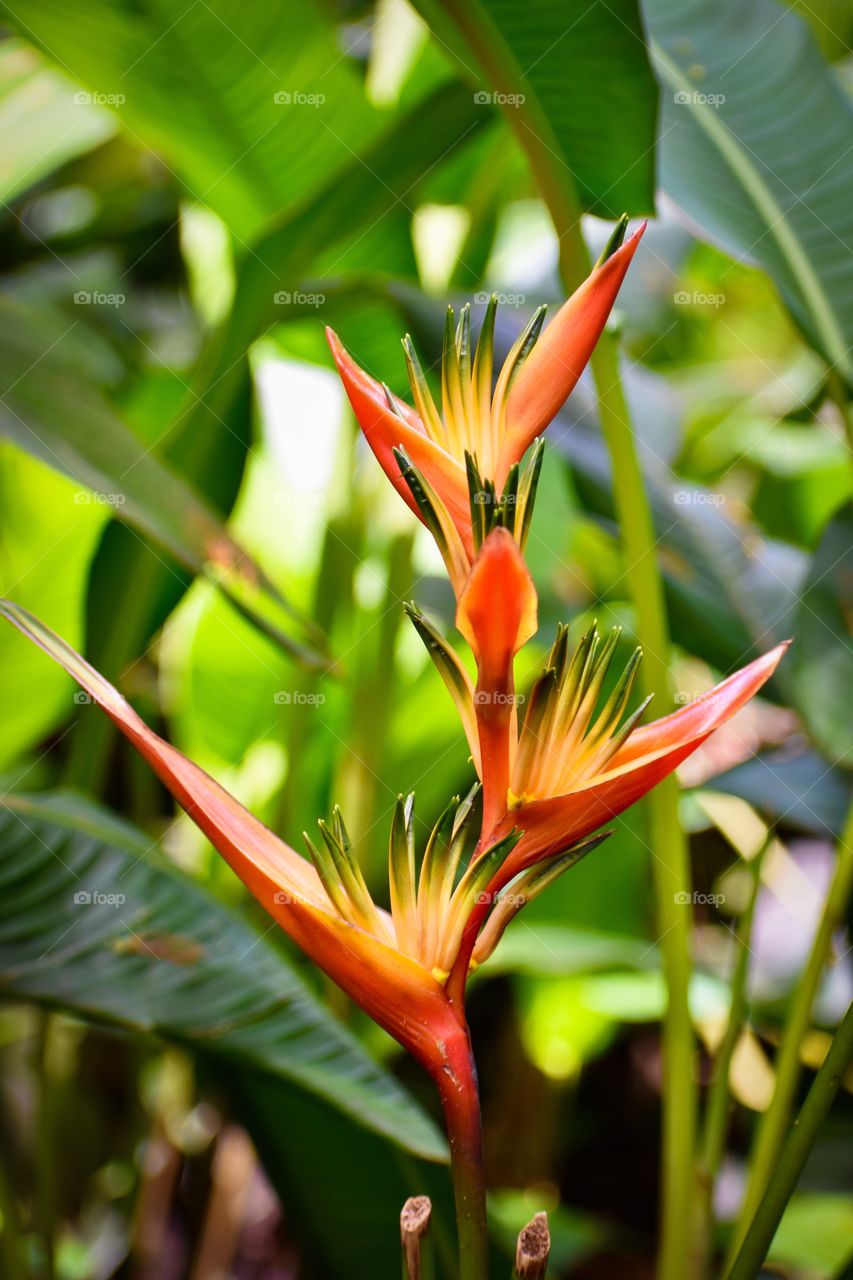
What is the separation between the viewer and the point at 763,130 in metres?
0.56

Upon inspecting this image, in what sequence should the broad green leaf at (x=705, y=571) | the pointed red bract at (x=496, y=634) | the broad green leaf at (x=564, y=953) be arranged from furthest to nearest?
1. the broad green leaf at (x=564, y=953)
2. the broad green leaf at (x=705, y=571)
3. the pointed red bract at (x=496, y=634)

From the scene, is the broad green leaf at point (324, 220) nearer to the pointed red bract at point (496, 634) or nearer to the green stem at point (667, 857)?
the green stem at point (667, 857)

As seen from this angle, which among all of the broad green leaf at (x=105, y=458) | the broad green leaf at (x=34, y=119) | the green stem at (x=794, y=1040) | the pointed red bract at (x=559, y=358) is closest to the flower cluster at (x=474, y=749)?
the pointed red bract at (x=559, y=358)

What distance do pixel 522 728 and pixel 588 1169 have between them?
1112 mm

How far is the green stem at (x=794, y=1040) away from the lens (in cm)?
45

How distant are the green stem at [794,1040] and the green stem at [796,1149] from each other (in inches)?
7.6

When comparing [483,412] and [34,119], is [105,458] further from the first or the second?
[34,119]

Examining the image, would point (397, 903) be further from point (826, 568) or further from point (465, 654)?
point (465, 654)

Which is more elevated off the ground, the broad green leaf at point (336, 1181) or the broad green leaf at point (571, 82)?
the broad green leaf at point (571, 82)

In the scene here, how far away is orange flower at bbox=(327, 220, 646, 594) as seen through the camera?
0.21 meters

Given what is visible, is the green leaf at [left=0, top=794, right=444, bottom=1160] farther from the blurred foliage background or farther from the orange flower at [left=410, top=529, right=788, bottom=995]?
the orange flower at [left=410, top=529, right=788, bottom=995]

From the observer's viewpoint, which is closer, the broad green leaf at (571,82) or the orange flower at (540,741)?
the orange flower at (540,741)

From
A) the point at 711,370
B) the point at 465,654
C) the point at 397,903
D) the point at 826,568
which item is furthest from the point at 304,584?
the point at 397,903

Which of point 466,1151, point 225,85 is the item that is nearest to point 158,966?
point 466,1151
